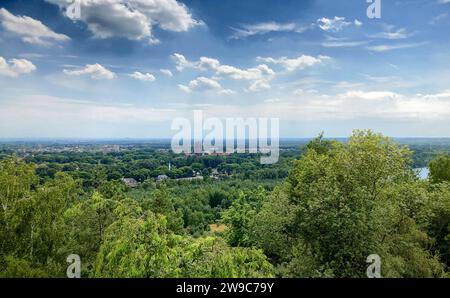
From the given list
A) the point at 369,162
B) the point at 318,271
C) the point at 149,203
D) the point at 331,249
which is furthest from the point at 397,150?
the point at 149,203

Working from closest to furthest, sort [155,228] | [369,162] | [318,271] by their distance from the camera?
[155,228] → [318,271] → [369,162]

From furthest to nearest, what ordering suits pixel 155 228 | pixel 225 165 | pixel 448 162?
pixel 225 165
pixel 448 162
pixel 155 228

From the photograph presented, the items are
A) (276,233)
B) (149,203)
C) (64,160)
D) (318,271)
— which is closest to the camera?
(318,271)

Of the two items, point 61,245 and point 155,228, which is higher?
point 155,228

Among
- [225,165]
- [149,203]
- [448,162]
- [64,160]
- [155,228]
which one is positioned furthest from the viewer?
[225,165]

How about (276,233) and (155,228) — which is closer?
(155,228)
